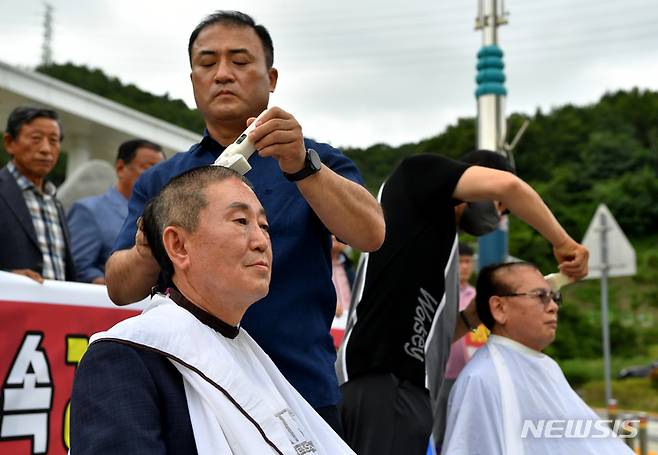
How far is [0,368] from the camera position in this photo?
10.7 ft

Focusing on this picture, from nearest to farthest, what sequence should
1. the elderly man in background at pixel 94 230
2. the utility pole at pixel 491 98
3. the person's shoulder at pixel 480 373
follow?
1. the person's shoulder at pixel 480 373
2. the elderly man in background at pixel 94 230
3. the utility pole at pixel 491 98

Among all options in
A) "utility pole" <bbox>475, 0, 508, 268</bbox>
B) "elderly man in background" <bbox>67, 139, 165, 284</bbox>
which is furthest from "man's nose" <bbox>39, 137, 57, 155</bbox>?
"utility pole" <bbox>475, 0, 508, 268</bbox>

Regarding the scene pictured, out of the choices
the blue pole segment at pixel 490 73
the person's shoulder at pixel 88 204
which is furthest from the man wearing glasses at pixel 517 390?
the blue pole segment at pixel 490 73

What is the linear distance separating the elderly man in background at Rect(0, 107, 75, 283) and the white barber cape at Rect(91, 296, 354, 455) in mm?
2364

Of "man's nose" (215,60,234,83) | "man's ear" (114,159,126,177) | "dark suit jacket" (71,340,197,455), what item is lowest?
"dark suit jacket" (71,340,197,455)

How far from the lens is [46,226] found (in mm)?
4254

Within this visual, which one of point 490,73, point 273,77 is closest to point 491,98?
point 490,73

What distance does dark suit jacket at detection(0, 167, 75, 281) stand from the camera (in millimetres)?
3979

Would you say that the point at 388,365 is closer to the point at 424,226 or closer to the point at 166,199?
the point at 424,226

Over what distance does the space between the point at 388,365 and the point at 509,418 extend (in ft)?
2.42

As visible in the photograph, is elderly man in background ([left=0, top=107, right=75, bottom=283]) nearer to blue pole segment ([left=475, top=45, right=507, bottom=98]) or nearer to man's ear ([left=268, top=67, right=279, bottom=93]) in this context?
man's ear ([left=268, top=67, right=279, bottom=93])

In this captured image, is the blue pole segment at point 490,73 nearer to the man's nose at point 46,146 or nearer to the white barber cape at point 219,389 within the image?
the man's nose at point 46,146

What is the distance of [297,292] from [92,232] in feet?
9.00

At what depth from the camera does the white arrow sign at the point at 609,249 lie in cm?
905
